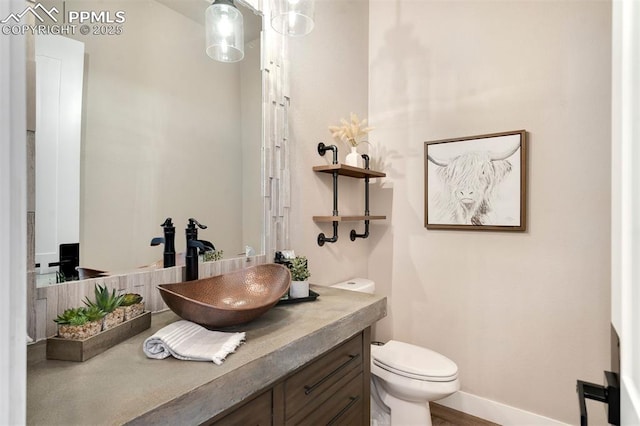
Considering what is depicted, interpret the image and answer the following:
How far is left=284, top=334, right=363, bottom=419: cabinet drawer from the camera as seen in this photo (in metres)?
0.98

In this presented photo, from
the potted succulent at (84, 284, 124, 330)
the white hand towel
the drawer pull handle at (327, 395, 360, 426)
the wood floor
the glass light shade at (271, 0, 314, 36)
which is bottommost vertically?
the wood floor

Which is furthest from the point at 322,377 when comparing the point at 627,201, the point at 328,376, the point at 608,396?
the point at 627,201

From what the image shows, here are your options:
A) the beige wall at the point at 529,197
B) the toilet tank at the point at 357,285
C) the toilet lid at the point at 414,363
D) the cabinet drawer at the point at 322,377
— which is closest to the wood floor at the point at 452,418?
the beige wall at the point at 529,197

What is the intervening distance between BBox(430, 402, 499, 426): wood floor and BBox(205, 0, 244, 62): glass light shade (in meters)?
2.37

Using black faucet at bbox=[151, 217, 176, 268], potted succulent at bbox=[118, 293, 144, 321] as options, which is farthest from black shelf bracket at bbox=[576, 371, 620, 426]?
black faucet at bbox=[151, 217, 176, 268]

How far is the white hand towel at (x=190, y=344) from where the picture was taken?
2.63 ft

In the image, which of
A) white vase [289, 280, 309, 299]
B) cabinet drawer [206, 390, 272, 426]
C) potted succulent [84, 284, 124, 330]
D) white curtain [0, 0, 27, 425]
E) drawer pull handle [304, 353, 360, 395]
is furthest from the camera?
white vase [289, 280, 309, 299]

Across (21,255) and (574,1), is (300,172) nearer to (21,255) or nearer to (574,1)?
(21,255)

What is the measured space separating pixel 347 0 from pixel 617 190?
7.52ft

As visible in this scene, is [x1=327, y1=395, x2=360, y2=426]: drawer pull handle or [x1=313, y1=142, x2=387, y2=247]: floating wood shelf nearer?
[x1=327, y1=395, x2=360, y2=426]: drawer pull handle

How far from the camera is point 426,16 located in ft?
7.45

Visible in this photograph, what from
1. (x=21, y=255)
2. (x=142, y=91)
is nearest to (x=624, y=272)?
(x=21, y=255)

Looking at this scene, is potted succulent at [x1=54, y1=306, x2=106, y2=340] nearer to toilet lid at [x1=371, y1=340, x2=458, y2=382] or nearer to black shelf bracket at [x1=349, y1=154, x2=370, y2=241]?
toilet lid at [x1=371, y1=340, x2=458, y2=382]

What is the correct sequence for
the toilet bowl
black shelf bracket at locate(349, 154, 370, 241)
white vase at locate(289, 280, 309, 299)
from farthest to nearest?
1. black shelf bracket at locate(349, 154, 370, 241)
2. the toilet bowl
3. white vase at locate(289, 280, 309, 299)
